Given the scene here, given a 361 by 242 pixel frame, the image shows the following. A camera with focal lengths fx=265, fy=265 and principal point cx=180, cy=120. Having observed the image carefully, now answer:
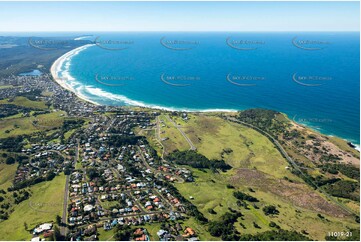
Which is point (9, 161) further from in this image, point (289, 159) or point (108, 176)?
point (289, 159)

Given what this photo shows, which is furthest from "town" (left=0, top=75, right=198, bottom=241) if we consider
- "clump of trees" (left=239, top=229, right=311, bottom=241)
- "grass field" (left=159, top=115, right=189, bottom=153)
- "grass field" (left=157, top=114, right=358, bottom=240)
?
"clump of trees" (left=239, top=229, right=311, bottom=241)

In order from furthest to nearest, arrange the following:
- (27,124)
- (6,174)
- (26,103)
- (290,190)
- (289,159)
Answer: (26,103) → (27,124) → (289,159) → (6,174) → (290,190)

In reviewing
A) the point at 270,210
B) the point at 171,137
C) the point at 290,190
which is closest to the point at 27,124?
the point at 171,137

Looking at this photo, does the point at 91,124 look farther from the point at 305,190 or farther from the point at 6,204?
the point at 305,190

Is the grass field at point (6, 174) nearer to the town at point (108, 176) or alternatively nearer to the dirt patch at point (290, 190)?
the town at point (108, 176)

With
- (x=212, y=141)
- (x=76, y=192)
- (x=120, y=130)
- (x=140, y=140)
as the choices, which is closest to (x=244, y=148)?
(x=212, y=141)

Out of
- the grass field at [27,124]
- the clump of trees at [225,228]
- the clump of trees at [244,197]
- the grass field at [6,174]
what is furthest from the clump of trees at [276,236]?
the grass field at [27,124]
